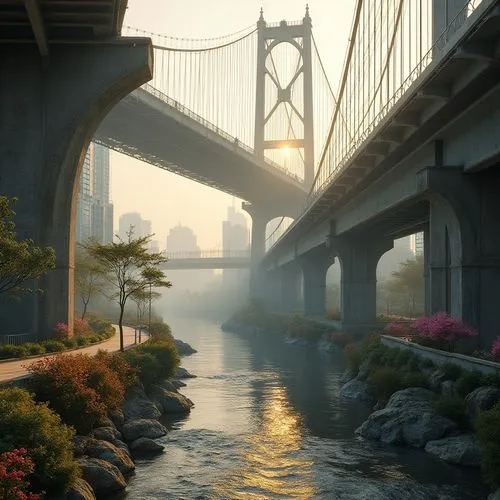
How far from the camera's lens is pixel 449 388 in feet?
76.1

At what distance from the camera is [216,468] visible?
62.3 feet

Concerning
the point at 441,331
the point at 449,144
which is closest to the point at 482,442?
the point at 441,331

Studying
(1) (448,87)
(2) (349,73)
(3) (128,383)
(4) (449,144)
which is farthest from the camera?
(2) (349,73)

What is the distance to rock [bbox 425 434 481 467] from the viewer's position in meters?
19.0

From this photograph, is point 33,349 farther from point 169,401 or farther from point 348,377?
point 348,377

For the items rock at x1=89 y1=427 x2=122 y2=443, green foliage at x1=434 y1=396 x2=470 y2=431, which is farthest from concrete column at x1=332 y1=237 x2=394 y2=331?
rock at x1=89 y1=427 x2=122 y2=443

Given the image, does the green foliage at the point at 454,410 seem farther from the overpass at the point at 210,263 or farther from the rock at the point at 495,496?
the overpass at the point at 210,263

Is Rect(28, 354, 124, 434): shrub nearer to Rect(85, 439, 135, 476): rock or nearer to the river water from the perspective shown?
Rect(85, 439, 135, 476): rock

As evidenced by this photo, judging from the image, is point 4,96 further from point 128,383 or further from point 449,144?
point 449,144

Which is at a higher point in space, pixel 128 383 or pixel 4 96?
pixel 4 96

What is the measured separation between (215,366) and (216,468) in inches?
1046

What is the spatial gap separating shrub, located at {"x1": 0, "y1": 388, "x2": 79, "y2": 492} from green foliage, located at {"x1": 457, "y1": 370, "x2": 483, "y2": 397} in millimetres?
12849

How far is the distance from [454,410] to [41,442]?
1268cm

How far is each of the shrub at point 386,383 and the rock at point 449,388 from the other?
286 cm
